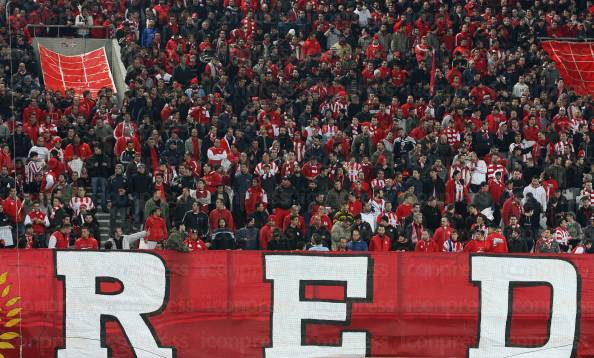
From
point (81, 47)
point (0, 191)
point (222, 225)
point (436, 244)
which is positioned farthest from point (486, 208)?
point (81, 47)

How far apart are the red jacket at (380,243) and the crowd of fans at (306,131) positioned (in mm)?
34

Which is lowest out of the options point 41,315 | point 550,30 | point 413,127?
point 41,315

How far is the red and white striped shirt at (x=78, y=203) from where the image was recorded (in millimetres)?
23609

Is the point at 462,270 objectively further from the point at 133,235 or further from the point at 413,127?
the point at 413,127

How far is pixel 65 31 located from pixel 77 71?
132cm

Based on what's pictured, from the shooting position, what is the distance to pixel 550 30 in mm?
33250

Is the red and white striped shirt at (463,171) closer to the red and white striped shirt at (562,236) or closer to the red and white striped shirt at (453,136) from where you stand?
the red and white striped shirt at (453,136)

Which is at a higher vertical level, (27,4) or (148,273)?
(27,4)

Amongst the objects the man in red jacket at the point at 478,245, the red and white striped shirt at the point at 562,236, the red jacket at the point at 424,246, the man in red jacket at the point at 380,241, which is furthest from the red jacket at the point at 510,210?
the man in red jacket at the point at 380,241

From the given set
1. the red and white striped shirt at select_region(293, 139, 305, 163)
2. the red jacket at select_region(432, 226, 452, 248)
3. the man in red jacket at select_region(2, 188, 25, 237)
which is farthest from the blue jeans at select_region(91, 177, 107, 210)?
the red jacket at select_region(432, 226, 452, 248)

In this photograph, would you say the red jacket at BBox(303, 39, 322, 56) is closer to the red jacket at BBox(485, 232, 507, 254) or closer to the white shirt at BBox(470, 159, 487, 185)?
the white shirt at BBox(470, 159, 487, 185)

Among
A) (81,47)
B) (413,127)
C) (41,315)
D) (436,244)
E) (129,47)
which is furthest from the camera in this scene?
(81,47)

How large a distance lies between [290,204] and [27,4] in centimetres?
1115

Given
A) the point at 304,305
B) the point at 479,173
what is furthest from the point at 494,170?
the point at 304,305
